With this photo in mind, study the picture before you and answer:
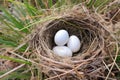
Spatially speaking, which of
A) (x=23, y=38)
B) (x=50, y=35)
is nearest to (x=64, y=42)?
(x=50, y=35)

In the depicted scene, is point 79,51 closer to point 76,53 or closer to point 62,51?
point 76,53

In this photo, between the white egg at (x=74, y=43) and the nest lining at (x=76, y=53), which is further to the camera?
the white egg at (x=74, y=43)

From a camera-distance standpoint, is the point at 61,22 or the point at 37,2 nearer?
the point at 61,22

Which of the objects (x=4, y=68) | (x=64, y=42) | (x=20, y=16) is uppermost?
(x=20, y=16)

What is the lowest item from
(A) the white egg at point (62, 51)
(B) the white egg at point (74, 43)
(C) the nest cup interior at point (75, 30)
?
(A) the white egg at point (62, 51)

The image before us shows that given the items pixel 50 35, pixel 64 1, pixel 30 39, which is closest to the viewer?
pixel 30 39

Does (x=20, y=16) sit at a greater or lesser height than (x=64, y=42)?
greater

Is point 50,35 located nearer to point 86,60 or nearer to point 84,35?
point 84,35
